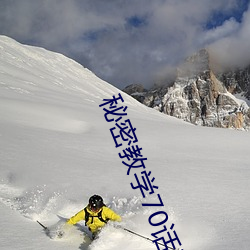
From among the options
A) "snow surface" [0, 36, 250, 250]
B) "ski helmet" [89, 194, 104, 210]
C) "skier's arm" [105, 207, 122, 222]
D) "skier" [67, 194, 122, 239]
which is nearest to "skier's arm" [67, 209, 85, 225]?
"skier" [67, 194, 122, 239]

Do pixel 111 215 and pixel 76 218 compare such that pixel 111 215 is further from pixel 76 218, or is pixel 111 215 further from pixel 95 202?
pixel 76 218

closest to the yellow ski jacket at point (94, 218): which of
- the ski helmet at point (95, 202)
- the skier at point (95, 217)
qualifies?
the skier at point (95, 217)

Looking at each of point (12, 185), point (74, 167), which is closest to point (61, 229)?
point (12, 185)

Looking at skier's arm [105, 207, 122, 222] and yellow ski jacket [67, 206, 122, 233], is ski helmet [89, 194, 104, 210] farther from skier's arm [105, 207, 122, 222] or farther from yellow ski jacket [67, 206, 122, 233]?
skier's arm [105, 207, 122, 222]

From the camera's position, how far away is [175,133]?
51.5ft

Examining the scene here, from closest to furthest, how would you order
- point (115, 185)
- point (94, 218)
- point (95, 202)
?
point (95, 202), point (94, 218), point (115, 185)

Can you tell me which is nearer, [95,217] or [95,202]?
[95,202]

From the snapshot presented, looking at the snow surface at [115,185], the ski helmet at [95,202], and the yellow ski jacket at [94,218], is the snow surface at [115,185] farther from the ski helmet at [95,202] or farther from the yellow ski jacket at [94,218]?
the ski helmet at [95,202]

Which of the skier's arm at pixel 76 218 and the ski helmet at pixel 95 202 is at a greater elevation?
the ski helmet at pixel 95 202

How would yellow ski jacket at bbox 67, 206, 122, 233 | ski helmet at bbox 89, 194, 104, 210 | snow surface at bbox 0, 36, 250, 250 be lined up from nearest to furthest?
snow surface at bbox 0, 36, 250, 250 < ski helmet at bbox 89, 194, 104, 210 < yellow ski jacket at bbox 67, 206, 122, 233

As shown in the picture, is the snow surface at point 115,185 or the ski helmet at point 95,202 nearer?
the snow surface at point 115,185

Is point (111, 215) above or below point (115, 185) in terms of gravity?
below

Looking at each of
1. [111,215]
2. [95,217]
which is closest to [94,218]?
[95,217]

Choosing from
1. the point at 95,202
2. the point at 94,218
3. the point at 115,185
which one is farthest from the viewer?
the point at 115,185
